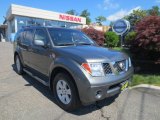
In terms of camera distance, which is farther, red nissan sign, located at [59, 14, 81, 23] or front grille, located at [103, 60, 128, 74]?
red nissan sign, located at [59, 14, 81, 23]

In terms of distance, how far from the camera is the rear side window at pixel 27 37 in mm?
6832

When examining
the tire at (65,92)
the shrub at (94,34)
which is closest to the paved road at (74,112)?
the tire at (65,92)

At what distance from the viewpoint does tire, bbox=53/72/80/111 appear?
447 cm

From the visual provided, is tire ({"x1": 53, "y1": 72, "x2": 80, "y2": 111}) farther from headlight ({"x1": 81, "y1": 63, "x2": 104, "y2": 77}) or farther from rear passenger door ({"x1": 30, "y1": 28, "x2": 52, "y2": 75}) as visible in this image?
rear passenger door ({"x1": 30, "y1": 28, "x2": 52, "y2": 75})

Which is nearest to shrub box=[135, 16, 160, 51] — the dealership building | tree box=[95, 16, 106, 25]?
the dealership building

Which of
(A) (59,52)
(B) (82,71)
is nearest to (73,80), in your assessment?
(B) (82,71)

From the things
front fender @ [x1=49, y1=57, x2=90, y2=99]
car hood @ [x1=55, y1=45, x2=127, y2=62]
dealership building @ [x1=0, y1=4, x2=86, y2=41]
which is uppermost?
dealership building @ [x1=0, y1=4, x2=86, y2=41]

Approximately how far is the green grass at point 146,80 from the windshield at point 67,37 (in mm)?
2110

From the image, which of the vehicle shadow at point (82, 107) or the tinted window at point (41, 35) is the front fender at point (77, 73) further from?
the tinted window at point (41, 35)

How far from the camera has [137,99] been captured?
5.60m

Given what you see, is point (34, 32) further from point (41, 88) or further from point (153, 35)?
point (153, 35)

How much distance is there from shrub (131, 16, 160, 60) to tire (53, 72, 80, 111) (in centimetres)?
391

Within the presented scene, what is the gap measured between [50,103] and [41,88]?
132 centimetres

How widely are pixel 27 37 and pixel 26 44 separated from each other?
10.6 inches
